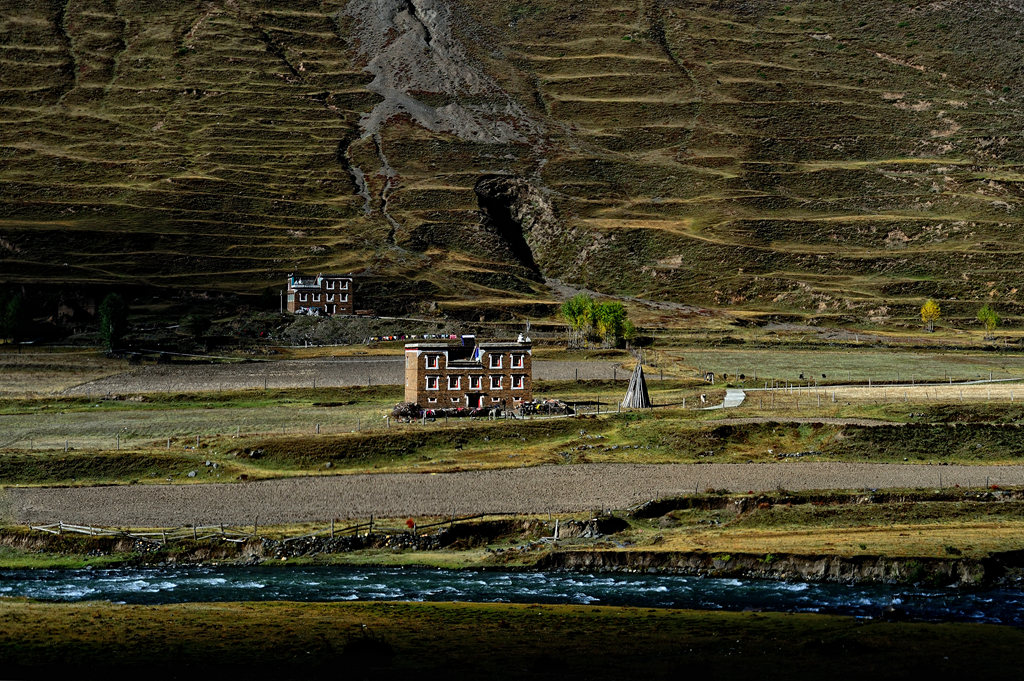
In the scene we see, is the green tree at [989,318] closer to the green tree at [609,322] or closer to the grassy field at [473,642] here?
the green tree at [609,322]

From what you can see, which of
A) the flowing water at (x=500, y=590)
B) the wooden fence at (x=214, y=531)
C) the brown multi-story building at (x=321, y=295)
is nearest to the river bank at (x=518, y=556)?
the wooden fence at (x=214, y=531)

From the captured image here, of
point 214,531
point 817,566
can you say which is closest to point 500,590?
point 817,566

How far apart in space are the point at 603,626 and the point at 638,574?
10.5 metres

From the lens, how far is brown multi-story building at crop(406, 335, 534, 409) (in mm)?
104000

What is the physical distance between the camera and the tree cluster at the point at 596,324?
166750 mm

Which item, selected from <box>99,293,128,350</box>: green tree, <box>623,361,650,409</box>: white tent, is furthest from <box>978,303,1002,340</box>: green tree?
<box>99,293,128,350</box>: green tree

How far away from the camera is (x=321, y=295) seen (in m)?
197

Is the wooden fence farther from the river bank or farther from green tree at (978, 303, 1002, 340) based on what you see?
green tree at (978, 303, 1002, 340)

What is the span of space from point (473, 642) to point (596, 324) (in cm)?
13155

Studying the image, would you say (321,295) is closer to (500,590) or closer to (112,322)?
(112,322)

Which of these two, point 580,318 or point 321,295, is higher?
point 321,295

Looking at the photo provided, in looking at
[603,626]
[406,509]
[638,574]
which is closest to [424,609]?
[603,626]

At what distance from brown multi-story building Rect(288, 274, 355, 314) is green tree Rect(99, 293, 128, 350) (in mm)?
38409

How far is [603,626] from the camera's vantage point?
4581 cm
